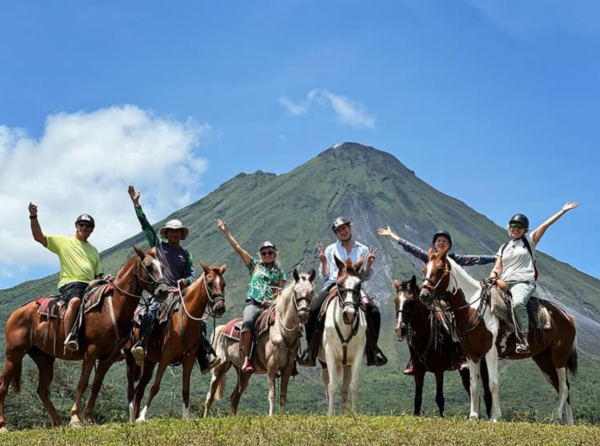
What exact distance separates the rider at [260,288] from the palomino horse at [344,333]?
230 centimetres

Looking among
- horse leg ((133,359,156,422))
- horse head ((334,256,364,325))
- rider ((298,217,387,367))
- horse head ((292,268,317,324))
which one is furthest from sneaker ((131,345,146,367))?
horse head ((334,256,364,325))

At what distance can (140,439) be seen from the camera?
10.3 metres

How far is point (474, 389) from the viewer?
41.7 ft

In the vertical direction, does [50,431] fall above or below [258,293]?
below

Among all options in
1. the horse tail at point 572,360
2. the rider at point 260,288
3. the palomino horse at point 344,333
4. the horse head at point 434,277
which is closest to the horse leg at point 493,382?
the horse head at point 434,277

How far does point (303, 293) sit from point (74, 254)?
483 cm

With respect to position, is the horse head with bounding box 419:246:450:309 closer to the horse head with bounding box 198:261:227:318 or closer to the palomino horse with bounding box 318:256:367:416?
the palomino horse with bounding box 318:256:367:416

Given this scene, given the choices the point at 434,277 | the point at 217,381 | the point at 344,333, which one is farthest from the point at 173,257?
the point at 434,277

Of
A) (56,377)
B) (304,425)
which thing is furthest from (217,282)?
(56,377)

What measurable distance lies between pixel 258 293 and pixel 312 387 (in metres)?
148

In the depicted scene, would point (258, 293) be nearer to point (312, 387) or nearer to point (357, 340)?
point (357, 340)

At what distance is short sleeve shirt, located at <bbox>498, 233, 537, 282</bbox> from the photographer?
1455 cm

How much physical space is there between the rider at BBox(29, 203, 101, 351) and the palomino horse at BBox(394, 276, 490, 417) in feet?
20.9

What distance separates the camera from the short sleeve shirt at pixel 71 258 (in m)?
14.1
